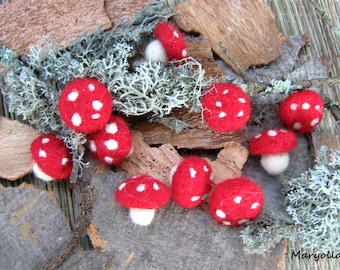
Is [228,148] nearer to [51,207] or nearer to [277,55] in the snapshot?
[277,55]

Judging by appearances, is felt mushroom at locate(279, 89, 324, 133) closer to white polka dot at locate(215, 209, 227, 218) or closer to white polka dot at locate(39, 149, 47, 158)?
white polka dot at locate(215, 209, 227, 218)

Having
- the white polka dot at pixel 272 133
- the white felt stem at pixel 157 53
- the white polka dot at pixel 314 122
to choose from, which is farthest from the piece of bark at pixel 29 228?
the white polka dot at pixel 314 122

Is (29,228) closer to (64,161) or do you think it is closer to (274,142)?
(64,161)

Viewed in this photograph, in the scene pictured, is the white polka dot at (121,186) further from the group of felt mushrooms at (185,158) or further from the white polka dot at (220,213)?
the white polka dot at (220,213)

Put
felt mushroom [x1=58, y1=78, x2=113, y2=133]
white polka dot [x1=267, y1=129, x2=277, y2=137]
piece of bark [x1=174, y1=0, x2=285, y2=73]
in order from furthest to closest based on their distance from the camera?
piece of bark [x1=174, y1=0, x2=285, y2=73], white polka dot [x1=267, y1=129, x2=277, y2=137], felt mushroom [x1=58, y1=78, x2=113, y2=133]

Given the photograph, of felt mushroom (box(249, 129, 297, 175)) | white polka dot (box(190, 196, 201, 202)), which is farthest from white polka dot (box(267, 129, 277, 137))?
white polka dot (box(190, 196, 201, 202))

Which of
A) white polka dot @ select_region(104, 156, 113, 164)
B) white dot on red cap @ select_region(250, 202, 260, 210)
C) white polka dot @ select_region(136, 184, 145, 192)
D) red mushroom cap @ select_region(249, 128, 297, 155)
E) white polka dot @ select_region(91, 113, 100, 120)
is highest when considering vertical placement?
white polka dot @ select_region(91, 113, 100, 120)
